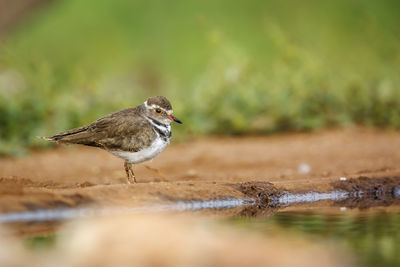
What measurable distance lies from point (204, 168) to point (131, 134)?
2.17 meters

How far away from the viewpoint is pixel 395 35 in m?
10.9

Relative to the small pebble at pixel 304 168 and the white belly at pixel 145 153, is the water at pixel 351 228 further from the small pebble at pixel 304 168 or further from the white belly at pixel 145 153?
the small pebble at pixel 304 168

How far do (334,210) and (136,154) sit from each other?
74.5 inches

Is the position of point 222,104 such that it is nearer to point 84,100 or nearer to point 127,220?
point 84,100

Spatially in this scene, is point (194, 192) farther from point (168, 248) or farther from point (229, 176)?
point (229, 176)

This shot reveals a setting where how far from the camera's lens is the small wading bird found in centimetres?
629

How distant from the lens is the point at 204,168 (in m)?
8.38

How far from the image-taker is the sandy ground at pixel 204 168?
16.5 feet

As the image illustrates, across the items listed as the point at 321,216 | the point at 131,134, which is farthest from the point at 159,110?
the point at 321,216

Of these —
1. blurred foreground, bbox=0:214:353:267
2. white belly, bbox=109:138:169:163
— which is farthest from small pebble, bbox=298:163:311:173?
blurred foreground, bbox=0:214:353:267

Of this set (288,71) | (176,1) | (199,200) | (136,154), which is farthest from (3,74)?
(199,200)

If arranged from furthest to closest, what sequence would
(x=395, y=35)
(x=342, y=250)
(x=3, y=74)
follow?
(x=3, y=74), (x=395, y=35), (x=342, y=250)

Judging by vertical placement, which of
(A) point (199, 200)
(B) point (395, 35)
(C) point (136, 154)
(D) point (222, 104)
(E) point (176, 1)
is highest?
(E) point (176, 1)

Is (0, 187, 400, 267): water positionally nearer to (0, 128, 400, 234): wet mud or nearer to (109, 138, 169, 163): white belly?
(0, 128, 400, 234): wet mud
